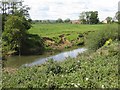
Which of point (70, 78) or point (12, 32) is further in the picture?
point (12, 32)

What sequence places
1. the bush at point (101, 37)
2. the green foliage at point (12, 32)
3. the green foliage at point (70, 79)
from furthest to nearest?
the green foliage at point (12, 32) → the bush at point (101, 37) → the green foliage at point (70, 79)

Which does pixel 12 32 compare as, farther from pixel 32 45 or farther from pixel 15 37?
pixel 32 45

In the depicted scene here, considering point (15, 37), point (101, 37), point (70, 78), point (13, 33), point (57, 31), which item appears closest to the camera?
point (70, 78)

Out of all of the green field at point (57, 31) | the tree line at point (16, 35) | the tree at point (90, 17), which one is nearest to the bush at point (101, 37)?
the tree line at point (16, 35)

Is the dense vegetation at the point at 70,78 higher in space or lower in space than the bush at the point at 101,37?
lower

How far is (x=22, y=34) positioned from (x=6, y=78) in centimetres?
2608

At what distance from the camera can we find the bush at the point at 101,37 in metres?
29.2

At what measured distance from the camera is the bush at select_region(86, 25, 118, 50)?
95.8 ft

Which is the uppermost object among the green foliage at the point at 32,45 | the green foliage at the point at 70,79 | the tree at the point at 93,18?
the tree at the point at 93,18

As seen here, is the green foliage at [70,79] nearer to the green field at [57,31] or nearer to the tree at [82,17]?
the green field at [57,31]

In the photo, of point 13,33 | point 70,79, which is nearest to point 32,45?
point 13,33

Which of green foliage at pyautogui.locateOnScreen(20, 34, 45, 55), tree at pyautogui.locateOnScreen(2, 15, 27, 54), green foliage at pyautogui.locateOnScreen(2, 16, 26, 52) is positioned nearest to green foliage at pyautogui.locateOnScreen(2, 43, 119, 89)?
tree at pyautogui.locateOnScreen(2, 15, 27, 54)

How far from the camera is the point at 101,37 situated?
29719mm

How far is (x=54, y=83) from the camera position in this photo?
1167 centimetres
